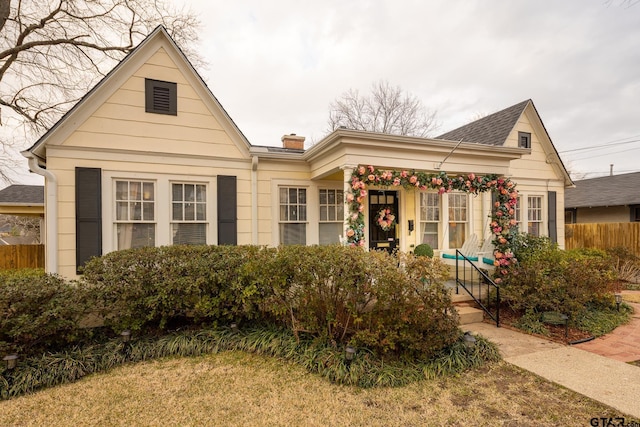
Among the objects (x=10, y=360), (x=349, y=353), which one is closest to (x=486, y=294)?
(x=349, y=353)

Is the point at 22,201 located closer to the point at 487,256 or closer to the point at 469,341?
the point at 469,341

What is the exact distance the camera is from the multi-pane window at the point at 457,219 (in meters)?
8.70

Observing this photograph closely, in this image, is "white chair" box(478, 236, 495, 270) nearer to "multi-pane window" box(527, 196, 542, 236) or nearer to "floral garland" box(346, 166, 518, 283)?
"floral garland" box(346, 166, 518, 283)

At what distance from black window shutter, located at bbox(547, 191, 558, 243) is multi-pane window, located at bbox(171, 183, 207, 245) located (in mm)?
10639

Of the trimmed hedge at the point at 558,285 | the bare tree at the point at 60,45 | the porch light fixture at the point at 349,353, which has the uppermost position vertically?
the bare tree at the point at 60,45

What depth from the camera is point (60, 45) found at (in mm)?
10758

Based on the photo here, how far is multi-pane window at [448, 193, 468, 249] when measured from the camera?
8703mm

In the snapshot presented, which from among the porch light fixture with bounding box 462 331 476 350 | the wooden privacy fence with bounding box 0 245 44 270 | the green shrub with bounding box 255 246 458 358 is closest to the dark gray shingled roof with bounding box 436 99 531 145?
the porch light fixture with bounding box 462 331 476 350

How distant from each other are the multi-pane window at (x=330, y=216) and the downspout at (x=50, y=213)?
17.2 ft

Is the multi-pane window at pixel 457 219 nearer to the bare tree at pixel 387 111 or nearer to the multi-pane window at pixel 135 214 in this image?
the multi-pane window at pixel 135 214

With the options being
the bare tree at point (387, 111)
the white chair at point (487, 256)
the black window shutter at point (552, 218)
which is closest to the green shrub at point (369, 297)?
the white chair at point (487, 256)

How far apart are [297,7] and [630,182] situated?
725 inches

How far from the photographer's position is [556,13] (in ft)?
23.2

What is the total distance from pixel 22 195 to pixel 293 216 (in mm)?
10451
